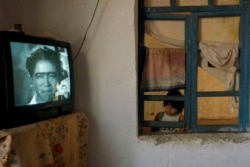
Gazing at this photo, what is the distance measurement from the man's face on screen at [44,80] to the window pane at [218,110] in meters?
0.99

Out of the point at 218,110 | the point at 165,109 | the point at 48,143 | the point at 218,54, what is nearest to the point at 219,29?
the point at 218,54

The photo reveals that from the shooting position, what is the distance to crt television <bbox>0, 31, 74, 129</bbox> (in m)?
1.21

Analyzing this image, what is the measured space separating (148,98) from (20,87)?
926 mm

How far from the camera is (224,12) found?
74.9 inches

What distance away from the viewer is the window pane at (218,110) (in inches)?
77.0

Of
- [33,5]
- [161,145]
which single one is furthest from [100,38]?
[161,145]

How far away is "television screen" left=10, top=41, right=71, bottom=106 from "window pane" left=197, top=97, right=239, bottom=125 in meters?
0.91

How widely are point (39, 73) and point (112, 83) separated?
54 cm

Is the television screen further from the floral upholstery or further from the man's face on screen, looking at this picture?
the floral upholstery

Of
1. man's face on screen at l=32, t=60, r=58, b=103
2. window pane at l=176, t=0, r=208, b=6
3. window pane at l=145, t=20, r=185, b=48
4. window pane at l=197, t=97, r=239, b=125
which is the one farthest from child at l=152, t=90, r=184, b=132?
man's face on screen at l=32, t=60, r=58, b=103

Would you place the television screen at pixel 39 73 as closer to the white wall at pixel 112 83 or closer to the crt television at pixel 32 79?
the crt television at pixel 32 79

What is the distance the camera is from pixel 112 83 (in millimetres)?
1813

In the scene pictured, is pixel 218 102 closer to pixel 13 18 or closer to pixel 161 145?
pixel 161 145

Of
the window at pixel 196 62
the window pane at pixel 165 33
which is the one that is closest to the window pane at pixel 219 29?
the window at pixel 196 62
